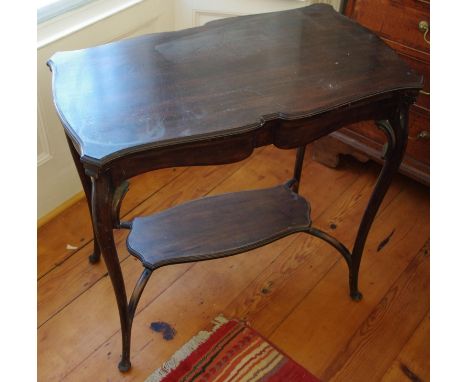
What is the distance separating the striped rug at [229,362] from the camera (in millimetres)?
1423

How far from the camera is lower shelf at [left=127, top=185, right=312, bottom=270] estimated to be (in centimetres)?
139

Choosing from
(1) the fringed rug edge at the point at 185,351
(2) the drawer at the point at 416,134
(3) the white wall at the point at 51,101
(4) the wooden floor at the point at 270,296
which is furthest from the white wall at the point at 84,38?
(1) the fringed rug edge at the point at 185,351

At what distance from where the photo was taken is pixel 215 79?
3.85ft

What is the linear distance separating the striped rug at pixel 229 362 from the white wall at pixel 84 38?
30.2 inches

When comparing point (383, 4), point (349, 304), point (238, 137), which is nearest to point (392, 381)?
point (349, 304)

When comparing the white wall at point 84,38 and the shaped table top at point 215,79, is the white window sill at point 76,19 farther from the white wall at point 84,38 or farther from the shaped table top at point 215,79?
the shaped table top at point 215,79

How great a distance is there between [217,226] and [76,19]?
0.81m

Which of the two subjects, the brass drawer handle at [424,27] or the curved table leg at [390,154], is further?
the brass drawer handle at [424,27]

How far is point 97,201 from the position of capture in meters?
1.02

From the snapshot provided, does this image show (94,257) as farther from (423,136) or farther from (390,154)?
(423,136)

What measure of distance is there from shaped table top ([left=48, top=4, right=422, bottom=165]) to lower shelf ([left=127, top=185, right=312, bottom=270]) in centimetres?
45

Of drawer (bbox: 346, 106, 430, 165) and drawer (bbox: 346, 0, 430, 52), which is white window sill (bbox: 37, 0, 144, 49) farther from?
drawer (bbox: 346, 106, 430, 165)

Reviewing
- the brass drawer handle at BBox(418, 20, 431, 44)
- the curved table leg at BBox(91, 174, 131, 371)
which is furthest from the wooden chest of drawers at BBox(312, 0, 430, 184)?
the curved table leg at BBox(91, 174, 131, 371)
